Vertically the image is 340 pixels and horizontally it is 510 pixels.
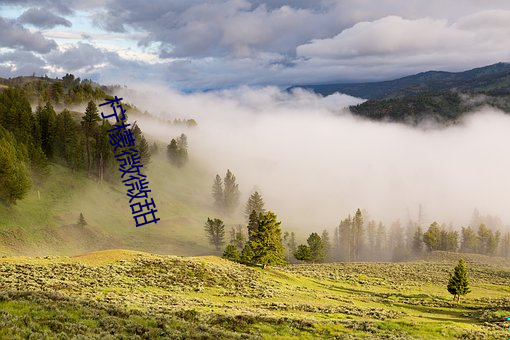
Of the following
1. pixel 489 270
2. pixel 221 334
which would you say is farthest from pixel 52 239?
pixel 489 270

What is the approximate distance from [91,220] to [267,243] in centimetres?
6556

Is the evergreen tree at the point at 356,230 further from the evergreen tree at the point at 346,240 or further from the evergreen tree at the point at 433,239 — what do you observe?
the evergreen tree at the point at 433,239

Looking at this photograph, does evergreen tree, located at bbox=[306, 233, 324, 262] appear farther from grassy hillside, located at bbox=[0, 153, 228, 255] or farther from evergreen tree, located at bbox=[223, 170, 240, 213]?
evergreen tree, located at bbox=[223, 170, 240, 213]

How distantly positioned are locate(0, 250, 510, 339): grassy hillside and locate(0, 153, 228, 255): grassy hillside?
43168 millimetres

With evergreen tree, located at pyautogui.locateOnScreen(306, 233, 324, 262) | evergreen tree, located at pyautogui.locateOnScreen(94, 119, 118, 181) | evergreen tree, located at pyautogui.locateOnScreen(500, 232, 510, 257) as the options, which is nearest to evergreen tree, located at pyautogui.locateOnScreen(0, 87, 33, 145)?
evergreen tree, located at pyautogui.locateOnScreen(94, 119, 118, 181)

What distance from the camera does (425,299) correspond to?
6538cm

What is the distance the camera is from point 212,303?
39.9 meters

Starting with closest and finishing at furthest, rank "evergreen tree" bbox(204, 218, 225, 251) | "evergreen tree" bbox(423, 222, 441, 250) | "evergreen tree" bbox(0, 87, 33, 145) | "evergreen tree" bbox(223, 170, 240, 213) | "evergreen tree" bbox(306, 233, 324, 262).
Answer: "evergreen tree" bbox(0, 87, 33, 145), "evergreen tree" bbox(306, 233, 324, 262), "evergreen tree" bbox(204, 218, 225, 251), "evergreen tree" bbox(423, 222, 441, 250), "evergreen tree" bbox(223, 170, 240, 213)

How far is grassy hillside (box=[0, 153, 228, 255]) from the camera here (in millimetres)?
89000


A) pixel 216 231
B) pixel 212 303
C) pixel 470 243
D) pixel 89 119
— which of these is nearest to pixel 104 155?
pixel 89 119

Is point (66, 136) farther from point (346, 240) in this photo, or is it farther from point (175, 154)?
point (346, 240)

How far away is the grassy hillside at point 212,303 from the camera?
23594 millimetres

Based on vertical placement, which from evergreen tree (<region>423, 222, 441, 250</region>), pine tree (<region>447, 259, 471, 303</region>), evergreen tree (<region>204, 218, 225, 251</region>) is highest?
pine tree (<region>447, 259, 471, 303</region>)

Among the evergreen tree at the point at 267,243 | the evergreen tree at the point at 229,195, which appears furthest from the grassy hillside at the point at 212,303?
the evergreen tree at the point at 229,195
